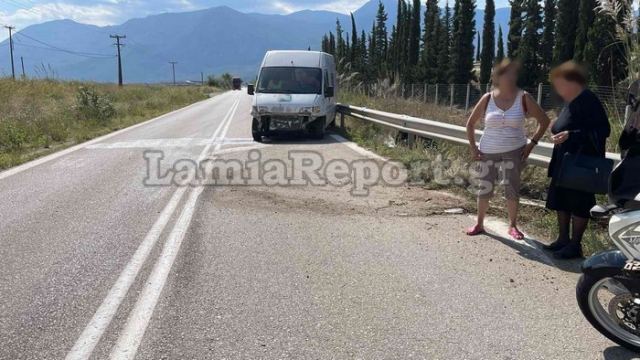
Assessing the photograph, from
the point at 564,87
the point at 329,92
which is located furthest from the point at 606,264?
the point at 329,92

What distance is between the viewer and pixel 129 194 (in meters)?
7.64

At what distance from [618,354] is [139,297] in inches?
127

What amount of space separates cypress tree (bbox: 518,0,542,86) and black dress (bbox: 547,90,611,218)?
A: 4078cm

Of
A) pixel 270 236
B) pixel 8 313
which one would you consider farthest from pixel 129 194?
pixel 8 313

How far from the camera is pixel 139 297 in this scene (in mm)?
3975

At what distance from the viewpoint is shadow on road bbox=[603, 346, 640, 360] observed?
3119 mm

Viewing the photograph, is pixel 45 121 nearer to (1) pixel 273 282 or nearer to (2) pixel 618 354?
(1) pixel 273 282

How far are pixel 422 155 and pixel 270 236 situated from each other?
4699mm

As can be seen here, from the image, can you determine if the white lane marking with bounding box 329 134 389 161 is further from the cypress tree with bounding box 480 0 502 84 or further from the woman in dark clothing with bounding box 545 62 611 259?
the cypress tree with bounding box 480 0 502 84

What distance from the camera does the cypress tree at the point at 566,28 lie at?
36.0 meters

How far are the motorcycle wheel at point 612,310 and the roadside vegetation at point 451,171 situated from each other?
61.6 inches

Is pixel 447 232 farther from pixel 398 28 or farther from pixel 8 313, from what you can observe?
pixel 398 28

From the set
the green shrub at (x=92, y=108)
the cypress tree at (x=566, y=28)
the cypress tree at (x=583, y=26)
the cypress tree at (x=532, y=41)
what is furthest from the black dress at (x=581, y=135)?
the cypress tree at (x=532, y=41)

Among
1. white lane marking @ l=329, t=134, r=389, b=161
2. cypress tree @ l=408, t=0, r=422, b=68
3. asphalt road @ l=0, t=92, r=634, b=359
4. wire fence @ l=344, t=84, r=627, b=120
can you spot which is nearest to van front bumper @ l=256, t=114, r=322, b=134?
white lane marking @ l=329, t=134, r=389, b=161
